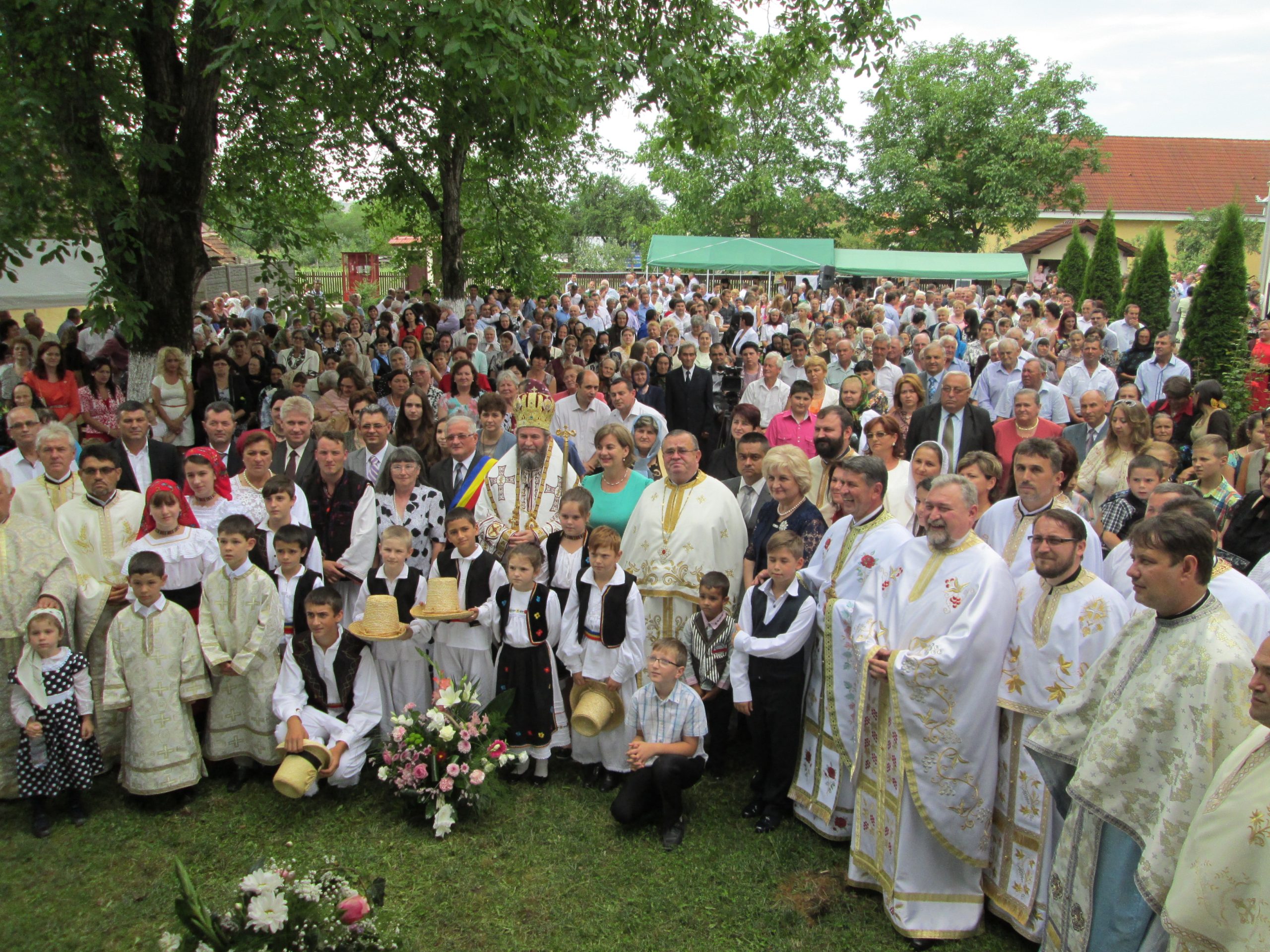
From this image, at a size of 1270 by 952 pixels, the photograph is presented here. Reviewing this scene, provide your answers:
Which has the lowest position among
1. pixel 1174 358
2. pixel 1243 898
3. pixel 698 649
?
pixel 698 649

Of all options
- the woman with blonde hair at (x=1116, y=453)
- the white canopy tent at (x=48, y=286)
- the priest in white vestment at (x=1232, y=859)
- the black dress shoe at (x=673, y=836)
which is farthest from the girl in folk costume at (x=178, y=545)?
the white canopy tent at (x=48, y=286)

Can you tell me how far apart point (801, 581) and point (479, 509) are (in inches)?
92.5

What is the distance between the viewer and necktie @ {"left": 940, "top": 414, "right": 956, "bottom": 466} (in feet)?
23.7

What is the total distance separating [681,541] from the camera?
5.62 metres

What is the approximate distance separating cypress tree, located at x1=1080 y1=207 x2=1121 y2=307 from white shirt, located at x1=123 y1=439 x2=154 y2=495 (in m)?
20.7

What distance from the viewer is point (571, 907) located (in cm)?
432

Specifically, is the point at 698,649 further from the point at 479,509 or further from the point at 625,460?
the point at 479,509

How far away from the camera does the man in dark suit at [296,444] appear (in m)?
6.45

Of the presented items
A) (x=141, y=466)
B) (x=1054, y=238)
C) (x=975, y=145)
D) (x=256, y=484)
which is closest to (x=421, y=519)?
(x=256, y=484)

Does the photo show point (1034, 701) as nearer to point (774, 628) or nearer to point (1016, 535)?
point (1016, 535)

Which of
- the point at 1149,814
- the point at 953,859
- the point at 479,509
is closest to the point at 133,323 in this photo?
the point at 479,509

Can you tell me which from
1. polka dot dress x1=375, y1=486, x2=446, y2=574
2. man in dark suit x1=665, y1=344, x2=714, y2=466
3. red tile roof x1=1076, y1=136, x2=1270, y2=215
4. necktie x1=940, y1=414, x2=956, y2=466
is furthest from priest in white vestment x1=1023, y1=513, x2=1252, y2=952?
red tile roof x1=1076, y1=136, x2=1270, y2=215

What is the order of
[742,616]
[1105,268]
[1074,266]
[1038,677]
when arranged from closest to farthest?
1. [1038,677]
2. [742,616]
3. [1105,268]
4. [1074,266]

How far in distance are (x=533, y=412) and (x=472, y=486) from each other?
2.17ft
